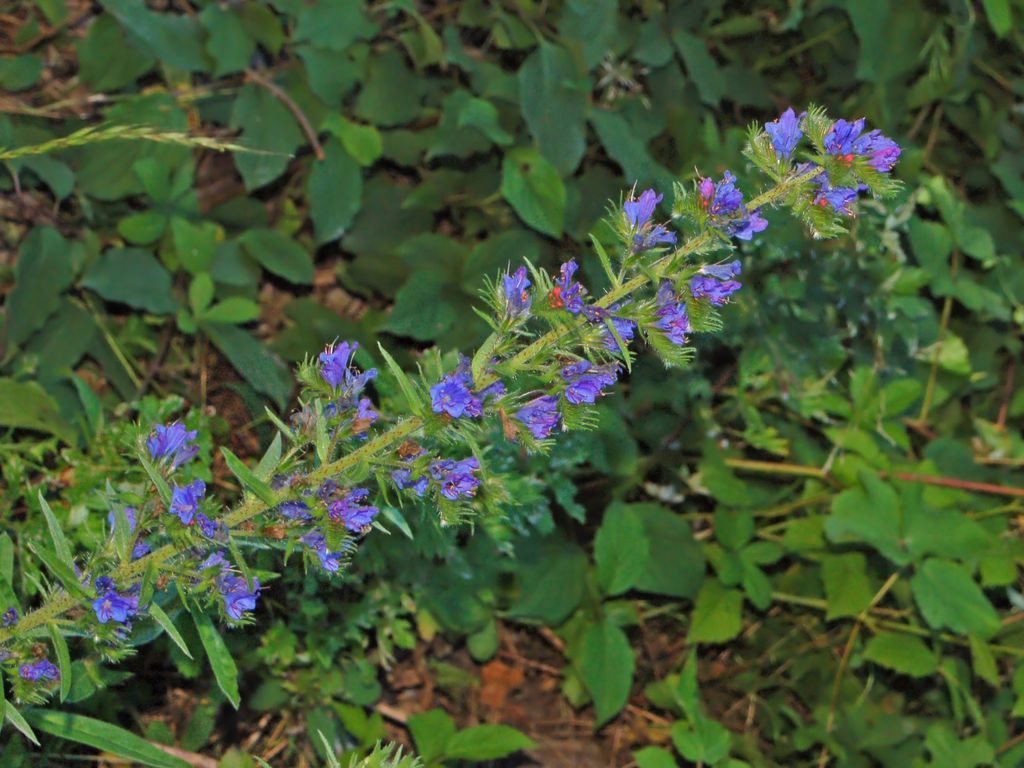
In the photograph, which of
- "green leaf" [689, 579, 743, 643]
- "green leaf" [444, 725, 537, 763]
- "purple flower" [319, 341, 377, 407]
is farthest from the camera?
"green leaf" [689, 579, 743, 643]

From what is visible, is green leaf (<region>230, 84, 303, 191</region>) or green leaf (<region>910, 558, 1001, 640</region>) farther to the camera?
green leaf (<region>230, 84, 303, 191</region>)

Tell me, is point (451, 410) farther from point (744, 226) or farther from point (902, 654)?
point (902, 654)

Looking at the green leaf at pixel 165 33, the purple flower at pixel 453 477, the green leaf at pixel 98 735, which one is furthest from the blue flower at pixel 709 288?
the green leaf at pixel 165 33

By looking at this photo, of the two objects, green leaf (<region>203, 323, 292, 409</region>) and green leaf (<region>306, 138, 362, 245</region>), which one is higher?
green leaf (<region>306, 138, 362, 245</region>)

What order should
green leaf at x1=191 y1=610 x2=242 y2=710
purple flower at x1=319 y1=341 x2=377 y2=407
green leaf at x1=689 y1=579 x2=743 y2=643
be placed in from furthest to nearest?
green leaf at x1=689 y1=579 x2=743 y2=643, green leaf at x1=191 y1=610 x2=242 y2=710, purple flower at x1=319 y1=341 x2=377 y2=407

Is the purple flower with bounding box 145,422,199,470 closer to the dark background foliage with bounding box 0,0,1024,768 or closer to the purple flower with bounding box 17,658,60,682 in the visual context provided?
the purple flower with bounding box 17,658,60,682

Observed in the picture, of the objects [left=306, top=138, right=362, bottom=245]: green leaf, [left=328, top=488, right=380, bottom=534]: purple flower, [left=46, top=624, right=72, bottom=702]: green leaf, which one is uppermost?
[left=306, top=138, right=362, bottom=245]: green leaf

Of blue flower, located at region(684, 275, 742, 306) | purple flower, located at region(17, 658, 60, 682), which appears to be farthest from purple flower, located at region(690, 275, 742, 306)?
purple flower, located at region(17, 658, 60, 682)

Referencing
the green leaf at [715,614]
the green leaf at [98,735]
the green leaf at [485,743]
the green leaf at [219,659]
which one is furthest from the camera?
the green leaf at [715,614]

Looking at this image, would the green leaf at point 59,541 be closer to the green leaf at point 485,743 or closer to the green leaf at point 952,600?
the green leaf at point 485,743
